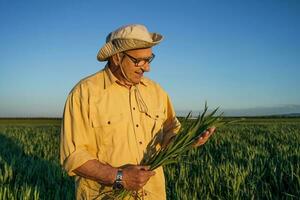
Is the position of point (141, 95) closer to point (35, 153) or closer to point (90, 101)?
point (90, 101)

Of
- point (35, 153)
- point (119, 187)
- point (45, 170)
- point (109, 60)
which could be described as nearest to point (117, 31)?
point (109, 60)

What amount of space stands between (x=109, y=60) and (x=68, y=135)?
61cm

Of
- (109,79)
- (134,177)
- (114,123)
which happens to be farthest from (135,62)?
(134,177)

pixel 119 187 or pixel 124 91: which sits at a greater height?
pixel 124 91

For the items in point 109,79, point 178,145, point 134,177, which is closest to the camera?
point 134,177

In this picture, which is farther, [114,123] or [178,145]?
[178,145]

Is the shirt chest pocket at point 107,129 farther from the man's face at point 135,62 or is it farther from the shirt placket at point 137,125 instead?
the man's face at point 135,62

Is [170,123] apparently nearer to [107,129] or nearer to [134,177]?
[107,129]

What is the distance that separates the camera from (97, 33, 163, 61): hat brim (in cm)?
275

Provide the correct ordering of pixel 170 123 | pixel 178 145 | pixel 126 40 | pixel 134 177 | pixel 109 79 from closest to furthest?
pixel 134 177 → pixel 126 40 → pixel 109 79 → pixel 178 145 → pixel 170 123

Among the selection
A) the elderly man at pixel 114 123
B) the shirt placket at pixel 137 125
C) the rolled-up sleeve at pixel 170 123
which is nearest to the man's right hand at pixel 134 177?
the elderly man at pixel 114 123

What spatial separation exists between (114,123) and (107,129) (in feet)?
0.21

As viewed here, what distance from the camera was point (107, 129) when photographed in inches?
110

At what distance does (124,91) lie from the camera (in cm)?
292
